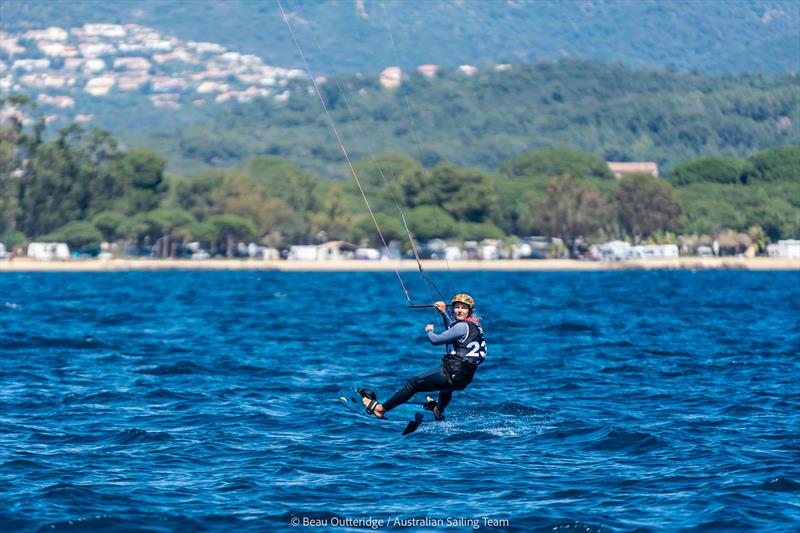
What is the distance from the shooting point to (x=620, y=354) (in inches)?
1586

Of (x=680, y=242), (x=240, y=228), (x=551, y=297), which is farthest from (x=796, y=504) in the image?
(x=680, y=242)

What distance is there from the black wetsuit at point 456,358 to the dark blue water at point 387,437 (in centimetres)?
122

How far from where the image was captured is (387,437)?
23.6m

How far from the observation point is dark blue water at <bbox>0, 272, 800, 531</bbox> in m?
17.7

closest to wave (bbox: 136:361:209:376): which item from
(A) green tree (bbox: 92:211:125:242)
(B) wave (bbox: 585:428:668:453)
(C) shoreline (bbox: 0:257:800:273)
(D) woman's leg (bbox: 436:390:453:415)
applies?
(D) woman's leg (bbox: 436:390:453:415)

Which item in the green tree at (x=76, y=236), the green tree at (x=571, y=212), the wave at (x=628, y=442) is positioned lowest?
the wave at (x=628, y=442)

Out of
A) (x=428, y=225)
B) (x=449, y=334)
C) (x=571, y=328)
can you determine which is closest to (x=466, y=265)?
(x=428, y=225)

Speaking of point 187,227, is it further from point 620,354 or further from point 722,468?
point 722,468

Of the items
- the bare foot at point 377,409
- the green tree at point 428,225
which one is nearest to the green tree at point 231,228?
the green tree at point 428,225

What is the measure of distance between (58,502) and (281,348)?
24634 millimetres

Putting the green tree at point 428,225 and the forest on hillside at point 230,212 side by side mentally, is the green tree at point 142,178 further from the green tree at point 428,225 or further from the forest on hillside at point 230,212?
the green tree at point 428,225

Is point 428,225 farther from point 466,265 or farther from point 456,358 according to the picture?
point 456,358

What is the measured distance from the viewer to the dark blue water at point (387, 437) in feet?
58.2

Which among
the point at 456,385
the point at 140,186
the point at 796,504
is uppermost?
the point at 140,186
